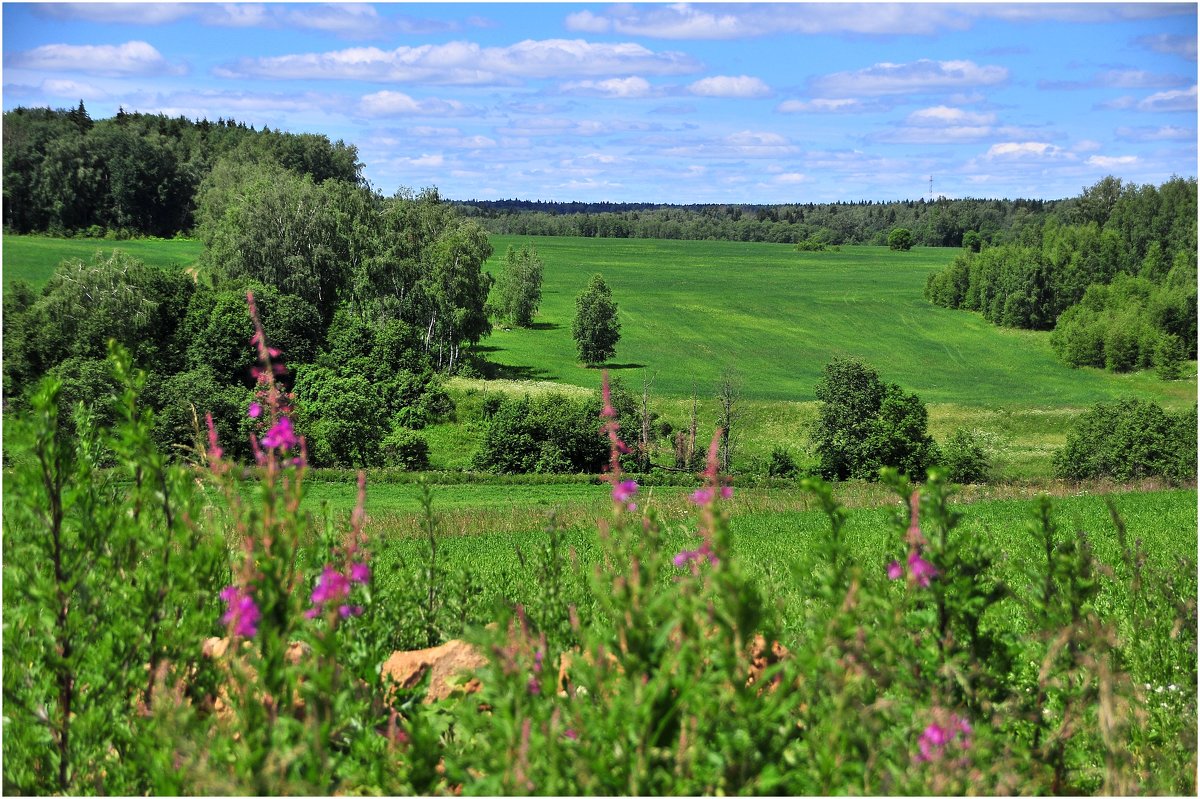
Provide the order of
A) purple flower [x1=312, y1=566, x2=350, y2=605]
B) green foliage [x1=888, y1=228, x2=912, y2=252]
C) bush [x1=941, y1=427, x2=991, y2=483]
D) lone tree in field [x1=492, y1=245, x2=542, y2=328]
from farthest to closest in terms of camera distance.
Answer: green foliage [x1=888, y1=228, x2=912, y2=252] < lone tree in field [x1=492, y1=245, x2=542, y2=328] < bush [x1=941, y1=427, x2=991, y2=483] < purple flower [x1=312, y1=566, x2=350, y2=605]

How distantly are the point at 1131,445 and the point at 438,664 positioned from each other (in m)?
57.1

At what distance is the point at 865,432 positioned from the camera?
58219 mm

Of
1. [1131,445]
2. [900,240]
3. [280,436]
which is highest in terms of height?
[900,240]

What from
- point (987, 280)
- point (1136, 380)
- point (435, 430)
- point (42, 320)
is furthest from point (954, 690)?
point (987, 280)

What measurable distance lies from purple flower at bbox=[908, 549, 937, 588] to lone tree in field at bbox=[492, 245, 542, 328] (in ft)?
331

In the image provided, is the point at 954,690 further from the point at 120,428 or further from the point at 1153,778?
the point at 120,428

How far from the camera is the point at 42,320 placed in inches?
2287

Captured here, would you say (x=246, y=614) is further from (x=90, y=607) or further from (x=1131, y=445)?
(x=1131, y=445)

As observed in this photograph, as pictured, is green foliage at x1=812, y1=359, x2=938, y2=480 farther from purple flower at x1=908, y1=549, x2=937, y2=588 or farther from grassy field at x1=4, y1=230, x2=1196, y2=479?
purple flower at x1=908, y1=549, x2=937, y2=588

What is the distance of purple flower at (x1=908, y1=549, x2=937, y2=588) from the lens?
4691 mm

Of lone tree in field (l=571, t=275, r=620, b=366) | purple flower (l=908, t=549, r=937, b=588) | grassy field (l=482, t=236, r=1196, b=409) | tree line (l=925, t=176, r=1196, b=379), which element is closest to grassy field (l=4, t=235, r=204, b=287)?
grassy field (l=482, t=236, r=1196, b=409)

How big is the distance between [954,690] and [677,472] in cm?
4409

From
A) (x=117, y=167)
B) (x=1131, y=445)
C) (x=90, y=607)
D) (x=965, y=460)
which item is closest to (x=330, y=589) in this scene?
(x=90, y=607)

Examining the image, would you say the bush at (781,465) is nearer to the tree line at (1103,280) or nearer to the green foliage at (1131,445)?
the green foliage at (1131,445)
